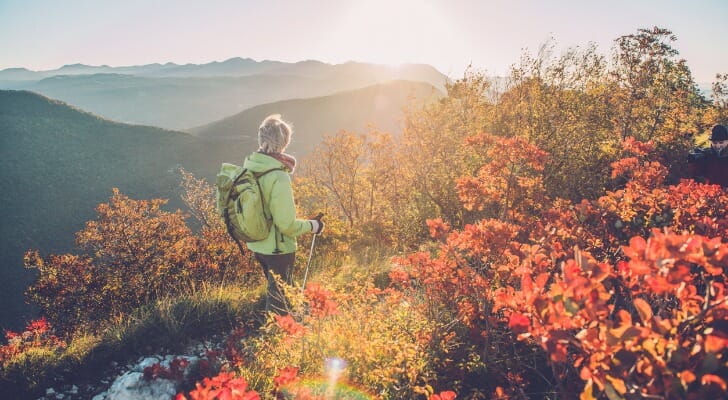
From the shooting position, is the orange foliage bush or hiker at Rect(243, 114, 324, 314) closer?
hiker at Rect(243, 114, 324, 314)

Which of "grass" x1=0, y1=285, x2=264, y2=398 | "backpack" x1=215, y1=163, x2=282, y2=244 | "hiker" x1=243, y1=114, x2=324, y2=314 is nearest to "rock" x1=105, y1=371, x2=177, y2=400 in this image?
"grass" x1=0, y1=285, x2=264, y2=398

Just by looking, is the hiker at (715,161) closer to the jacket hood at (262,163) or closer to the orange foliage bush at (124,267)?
the jacket hood at (262,163)

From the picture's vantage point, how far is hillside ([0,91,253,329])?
29.6 m

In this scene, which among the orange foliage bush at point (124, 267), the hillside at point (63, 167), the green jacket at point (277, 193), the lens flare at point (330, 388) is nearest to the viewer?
the lens flare at point (330, 388)

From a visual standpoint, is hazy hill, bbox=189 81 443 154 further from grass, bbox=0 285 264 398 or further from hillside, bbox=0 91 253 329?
grass, bbox=0 285 264 398

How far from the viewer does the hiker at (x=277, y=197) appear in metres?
3.11

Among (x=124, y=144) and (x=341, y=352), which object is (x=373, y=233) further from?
(x=124, y=144)

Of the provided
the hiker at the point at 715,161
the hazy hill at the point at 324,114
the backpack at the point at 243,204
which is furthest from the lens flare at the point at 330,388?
the hazy hill at the point at 324,114

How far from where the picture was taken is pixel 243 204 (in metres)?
3.12

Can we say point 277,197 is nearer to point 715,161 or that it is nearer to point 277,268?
point 277,268

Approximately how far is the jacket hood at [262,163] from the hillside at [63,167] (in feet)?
87.9

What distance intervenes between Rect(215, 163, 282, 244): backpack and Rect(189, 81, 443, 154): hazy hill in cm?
6778

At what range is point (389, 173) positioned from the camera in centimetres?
937

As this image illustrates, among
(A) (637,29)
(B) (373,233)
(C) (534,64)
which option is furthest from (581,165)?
(B) (373,233)
